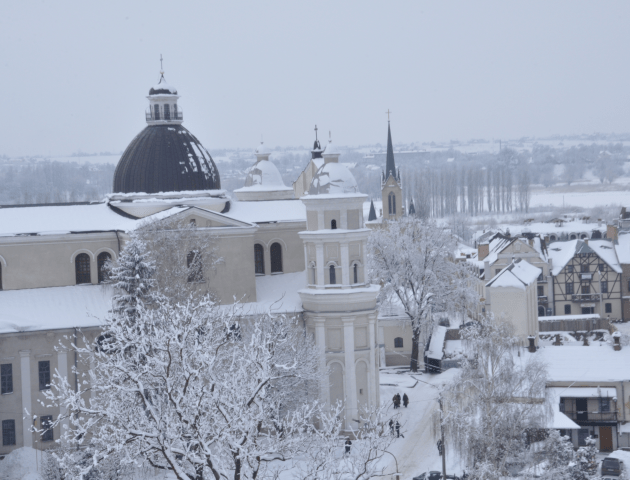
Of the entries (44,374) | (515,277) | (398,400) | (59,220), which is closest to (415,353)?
(398,400)

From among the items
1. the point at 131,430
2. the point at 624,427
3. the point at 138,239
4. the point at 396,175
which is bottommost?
the point at 624,427

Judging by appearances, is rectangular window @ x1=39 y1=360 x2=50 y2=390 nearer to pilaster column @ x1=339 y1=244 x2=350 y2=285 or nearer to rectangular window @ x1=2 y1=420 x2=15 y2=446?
rectangular window @ x1=2 y1=420 x2=15 y2=446

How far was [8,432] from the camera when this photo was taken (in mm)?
34500

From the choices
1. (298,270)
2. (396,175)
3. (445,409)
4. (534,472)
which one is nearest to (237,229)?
(298,270)

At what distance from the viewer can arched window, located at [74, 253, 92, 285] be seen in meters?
38.1

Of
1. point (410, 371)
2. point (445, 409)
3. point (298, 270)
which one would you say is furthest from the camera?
point (410, 371)

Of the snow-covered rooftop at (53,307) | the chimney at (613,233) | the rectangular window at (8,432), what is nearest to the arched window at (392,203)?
the chimney at (613,233)

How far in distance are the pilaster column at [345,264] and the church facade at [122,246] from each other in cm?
4

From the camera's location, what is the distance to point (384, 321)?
164ft

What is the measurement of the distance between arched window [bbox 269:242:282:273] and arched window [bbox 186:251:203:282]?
17.2 feet

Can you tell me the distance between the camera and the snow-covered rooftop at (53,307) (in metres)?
35.3

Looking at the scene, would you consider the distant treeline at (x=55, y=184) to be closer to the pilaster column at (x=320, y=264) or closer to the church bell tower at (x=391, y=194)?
the church bell tower at (x=391, y=194)

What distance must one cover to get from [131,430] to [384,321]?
33442mm

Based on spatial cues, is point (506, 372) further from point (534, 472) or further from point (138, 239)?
point (138, 239)
